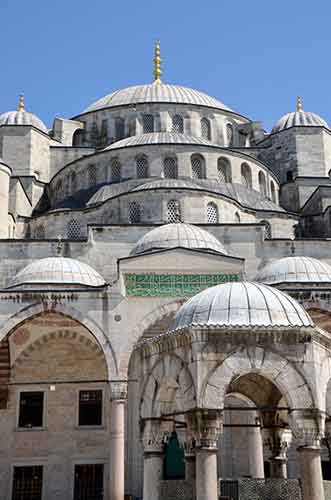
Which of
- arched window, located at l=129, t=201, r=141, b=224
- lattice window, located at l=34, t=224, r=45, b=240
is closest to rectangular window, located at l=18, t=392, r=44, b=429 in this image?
lattice window, located at l=34, t=224, r=45, b=240

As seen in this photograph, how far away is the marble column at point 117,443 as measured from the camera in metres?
12.2

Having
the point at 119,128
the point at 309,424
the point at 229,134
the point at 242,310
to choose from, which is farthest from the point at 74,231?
the point at 309,424

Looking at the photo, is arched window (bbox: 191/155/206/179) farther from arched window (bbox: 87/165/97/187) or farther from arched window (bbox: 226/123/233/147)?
arched window (bbox: 226/123/233/147)

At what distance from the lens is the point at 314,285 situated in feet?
44.9

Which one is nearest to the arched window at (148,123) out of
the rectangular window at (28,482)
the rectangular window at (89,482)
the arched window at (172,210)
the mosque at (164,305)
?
the mosque at (164,305)

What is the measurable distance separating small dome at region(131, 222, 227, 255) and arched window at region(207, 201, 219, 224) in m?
1.63

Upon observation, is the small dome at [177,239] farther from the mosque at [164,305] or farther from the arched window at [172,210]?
the arched window at [172,210]

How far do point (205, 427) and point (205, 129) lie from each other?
60.9 ft

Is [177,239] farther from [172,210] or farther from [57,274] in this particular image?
[57,274]

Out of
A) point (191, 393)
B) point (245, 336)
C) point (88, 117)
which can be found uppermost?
point (88, 117)

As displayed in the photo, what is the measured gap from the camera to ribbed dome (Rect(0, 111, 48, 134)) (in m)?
21.9

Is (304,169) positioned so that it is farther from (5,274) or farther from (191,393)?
(191,393)

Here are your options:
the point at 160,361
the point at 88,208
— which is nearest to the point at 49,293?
the point at 88,208

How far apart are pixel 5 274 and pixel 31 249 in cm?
82
